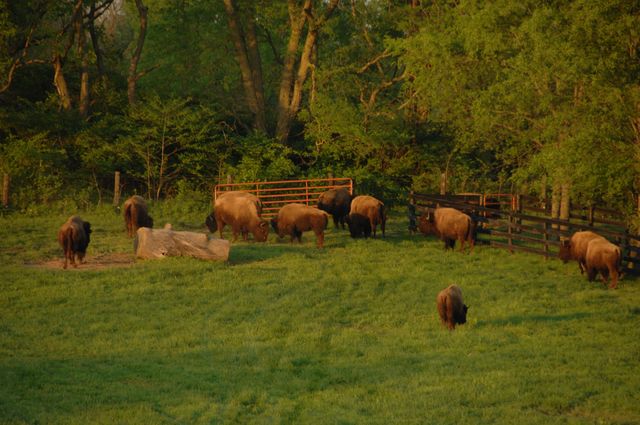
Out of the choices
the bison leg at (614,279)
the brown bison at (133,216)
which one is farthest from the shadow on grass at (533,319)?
the brown bison at (133,216)

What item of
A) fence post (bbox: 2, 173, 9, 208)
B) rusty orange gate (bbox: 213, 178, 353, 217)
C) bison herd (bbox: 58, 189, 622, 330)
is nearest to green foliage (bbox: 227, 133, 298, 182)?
rusty orange gate (bbox: 213, 178, 353, 217)

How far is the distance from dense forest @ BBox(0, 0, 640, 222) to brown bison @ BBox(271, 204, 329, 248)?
19.7ft

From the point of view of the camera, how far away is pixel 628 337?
14023 millimetres

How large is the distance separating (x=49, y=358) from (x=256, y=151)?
2384 cm

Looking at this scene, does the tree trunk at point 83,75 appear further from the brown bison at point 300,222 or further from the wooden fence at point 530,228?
the wooden fence at point 530,228

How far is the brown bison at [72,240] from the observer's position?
63.2 feet

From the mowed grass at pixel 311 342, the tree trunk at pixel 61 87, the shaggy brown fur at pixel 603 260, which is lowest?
the mowed grass at pixel 311 342

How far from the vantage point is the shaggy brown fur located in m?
19.0

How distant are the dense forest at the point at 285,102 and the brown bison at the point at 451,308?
29.9 ft

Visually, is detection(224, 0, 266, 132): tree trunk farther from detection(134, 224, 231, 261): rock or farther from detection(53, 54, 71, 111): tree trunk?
detection(134, 224, 231, 261): rock

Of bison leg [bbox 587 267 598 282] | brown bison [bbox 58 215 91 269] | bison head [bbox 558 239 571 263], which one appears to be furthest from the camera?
bison head [bbox 558 239 571 263]

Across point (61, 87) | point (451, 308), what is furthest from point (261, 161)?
point (451, 308)

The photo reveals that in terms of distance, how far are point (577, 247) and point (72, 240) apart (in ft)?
41.2

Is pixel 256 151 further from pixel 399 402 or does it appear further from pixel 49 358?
pixel 399 402
